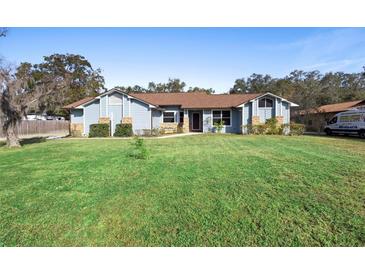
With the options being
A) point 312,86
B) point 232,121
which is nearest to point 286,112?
point 232,121

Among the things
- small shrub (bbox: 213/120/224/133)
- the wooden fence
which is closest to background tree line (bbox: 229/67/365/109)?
small shrub (bbox: 213/120/224/133)

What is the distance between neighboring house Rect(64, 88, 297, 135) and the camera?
25719mm

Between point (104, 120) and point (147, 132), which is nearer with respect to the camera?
point (147, 132)

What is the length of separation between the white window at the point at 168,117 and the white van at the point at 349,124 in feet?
A: 52.8

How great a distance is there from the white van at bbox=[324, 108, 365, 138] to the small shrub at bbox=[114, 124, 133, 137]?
2000cm

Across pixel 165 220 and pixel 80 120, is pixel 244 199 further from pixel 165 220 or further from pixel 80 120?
pixel 80 120

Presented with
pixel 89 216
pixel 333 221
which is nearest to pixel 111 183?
pixel 89 216

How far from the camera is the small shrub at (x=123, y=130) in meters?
24.8

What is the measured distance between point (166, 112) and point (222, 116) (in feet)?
19.7

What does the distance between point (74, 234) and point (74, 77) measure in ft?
172

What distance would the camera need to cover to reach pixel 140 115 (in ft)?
84.9

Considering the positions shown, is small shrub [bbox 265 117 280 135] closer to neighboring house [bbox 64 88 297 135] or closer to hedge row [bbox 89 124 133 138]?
neighboring house [bbox 64 88 297 135]

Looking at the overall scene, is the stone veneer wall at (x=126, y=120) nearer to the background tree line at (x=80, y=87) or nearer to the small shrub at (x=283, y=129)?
the background tree line at (x=80, y=87)

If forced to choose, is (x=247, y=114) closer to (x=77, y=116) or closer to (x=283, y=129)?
(x=283, y=129)
